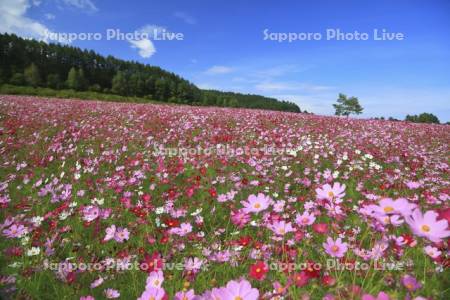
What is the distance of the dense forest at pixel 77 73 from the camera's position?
2516 inches

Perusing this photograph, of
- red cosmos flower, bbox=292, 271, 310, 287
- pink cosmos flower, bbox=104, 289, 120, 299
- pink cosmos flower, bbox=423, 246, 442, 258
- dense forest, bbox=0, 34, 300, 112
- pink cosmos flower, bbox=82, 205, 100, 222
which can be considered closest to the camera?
red cosmos flower, bbox=292, 271, 310, 287

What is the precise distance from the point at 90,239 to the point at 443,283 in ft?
10.0

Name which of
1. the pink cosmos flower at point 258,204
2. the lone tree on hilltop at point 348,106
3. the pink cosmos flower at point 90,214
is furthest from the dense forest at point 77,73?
the pink cosmos flower at point 258,204

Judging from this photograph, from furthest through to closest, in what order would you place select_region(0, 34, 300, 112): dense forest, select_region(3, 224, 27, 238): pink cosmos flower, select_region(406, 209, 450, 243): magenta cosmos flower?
select_region(0, 34, 300, 112): dense forest → select_region(3, 224, 27, 238): pink cosmos flower → select_region(406, 209, 450, 243): magenta cosmos flower

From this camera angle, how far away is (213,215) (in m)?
4.05

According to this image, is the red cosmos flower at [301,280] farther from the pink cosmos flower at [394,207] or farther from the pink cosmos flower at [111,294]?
the pink cosmos flower at [111,294]

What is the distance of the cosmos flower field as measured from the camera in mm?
1610

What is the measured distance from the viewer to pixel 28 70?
5941cm

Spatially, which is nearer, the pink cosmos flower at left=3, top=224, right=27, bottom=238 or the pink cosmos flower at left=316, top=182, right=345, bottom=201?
the pink cosmos flower at left=316, top=182, right=345, bottom=201

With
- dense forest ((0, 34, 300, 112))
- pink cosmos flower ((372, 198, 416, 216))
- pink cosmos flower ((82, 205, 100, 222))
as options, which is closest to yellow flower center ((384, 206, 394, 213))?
pink cosmos flower ((372, 198, 416, 216))

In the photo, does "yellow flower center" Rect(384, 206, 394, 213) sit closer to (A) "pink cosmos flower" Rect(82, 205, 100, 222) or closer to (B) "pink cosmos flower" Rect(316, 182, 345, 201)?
(B) "pink cosmos flower" Rect(316, 182, 345, 201)

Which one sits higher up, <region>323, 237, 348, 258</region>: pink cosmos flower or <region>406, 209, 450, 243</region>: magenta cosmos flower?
<region>406, 209, 450, 243</region>: magenta cosmos flower

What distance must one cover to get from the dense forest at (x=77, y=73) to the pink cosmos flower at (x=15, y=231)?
65.2 meters

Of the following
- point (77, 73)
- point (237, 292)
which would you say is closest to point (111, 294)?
point (237, 292)
